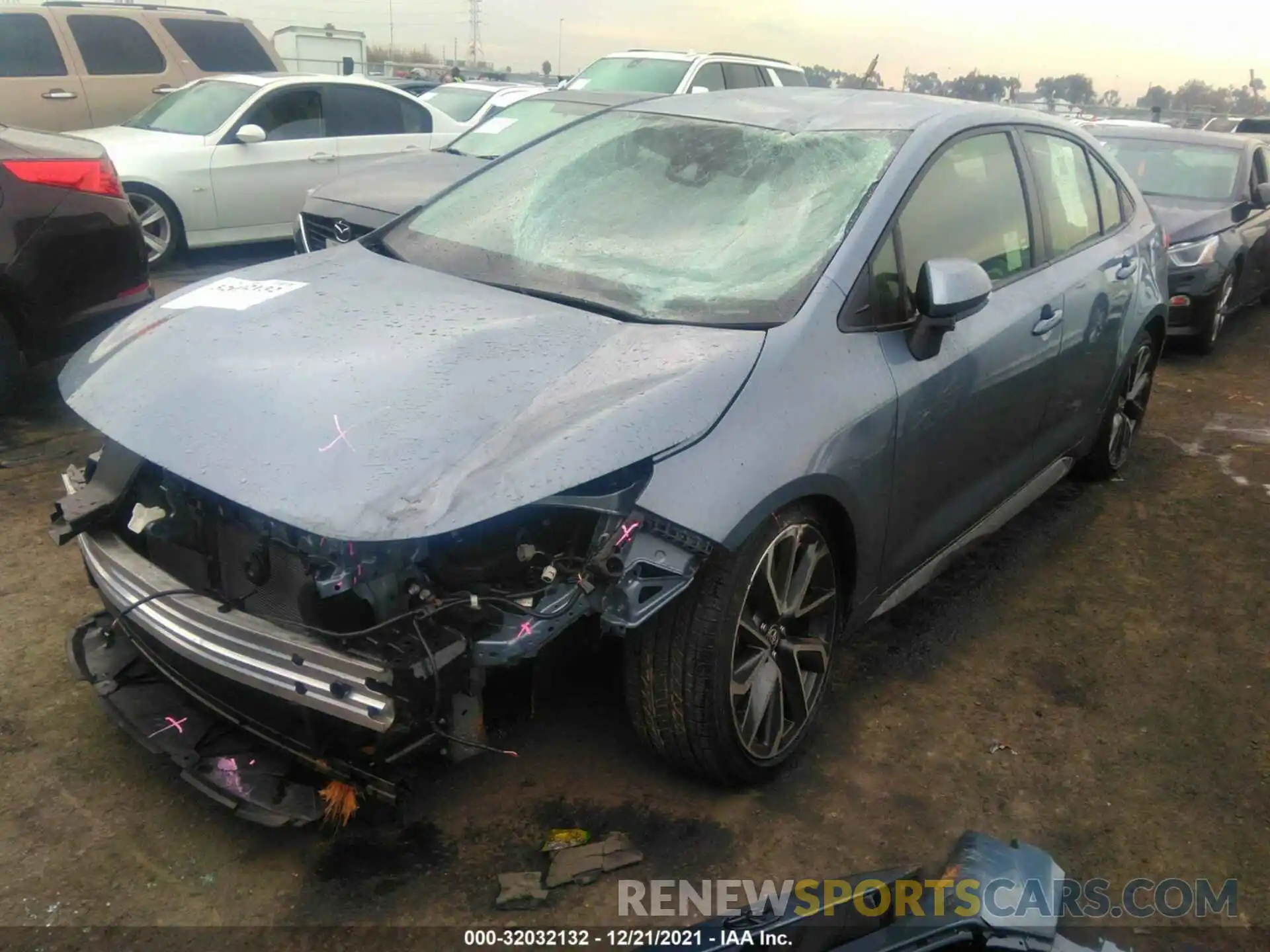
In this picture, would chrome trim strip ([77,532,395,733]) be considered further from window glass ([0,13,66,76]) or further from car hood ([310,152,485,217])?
window glass ([0,13,66,76])

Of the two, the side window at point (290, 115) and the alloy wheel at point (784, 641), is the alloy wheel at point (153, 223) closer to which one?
the side window at point (290, 115)

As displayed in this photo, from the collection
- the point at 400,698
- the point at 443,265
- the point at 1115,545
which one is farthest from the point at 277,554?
the point at 1115,545

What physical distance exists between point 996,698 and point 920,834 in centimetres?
78

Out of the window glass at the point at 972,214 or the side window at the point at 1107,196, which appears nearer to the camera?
the window glass at the point at 972,214

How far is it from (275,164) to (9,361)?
481 centimetres

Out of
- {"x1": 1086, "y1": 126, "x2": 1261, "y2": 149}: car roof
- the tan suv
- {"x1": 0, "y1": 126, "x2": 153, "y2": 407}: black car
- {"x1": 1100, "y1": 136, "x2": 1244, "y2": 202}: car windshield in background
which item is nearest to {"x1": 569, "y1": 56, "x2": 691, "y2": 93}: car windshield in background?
{"x1": 1086, "y1": 126, "x2": 1261, "y2": 149}: car roof

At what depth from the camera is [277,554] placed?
238 centimetres

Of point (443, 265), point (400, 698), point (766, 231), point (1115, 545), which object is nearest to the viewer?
point (400, 698)

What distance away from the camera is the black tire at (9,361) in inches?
181

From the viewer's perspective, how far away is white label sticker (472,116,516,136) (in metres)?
8.00

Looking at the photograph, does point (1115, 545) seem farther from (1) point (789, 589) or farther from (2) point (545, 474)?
(2) point (545, 474)

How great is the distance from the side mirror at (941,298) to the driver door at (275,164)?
7061mm

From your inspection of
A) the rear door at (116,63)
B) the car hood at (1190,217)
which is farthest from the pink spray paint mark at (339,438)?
the rear door at (116,63)

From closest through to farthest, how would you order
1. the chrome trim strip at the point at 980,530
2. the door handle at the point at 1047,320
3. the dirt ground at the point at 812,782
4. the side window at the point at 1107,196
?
the dirt ground at the point at 812,782 < the chrome trim strip at the point at 980,530 < the door handle at the point at 1047,320 < the side window at the point at 1107,196
